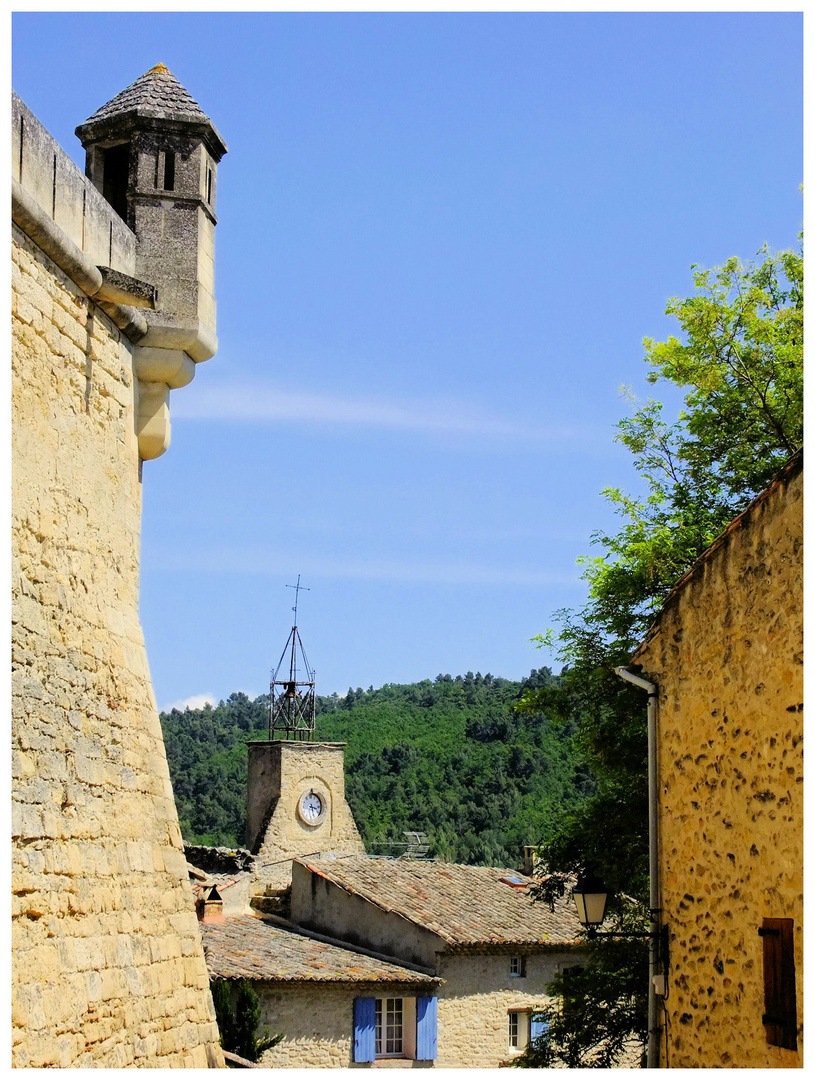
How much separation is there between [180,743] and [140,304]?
64729mm

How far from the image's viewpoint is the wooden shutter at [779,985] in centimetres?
688

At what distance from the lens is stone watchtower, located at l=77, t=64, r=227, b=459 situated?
7875 millimetres

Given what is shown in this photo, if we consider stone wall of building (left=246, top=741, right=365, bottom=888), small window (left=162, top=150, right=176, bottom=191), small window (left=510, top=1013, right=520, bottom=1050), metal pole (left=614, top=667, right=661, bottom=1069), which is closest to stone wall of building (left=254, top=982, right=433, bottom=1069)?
small window (left=510, top=1013, right=520, bottom=1050)

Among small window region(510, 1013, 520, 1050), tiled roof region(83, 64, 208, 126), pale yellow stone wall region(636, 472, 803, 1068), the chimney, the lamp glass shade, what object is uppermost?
tiled roof region(83, 64, 208, 126)

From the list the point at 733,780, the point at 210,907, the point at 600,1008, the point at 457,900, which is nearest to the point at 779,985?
the point at 733,780

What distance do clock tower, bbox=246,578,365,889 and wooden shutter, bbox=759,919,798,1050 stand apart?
2975cm

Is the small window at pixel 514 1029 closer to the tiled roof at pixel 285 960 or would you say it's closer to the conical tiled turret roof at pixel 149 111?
the tiled roof at pixel 285 960

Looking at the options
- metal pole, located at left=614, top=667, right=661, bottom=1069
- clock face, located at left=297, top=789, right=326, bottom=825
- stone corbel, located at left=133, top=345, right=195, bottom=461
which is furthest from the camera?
clock face, located at left=297, top=789, right=326, bottom=825

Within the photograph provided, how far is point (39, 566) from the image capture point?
20.5ft

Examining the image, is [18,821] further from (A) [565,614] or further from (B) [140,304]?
(A) [565,614]

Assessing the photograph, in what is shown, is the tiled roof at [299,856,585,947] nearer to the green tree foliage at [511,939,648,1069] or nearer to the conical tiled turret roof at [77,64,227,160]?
the green tree foliage at [511,939,648,1069]

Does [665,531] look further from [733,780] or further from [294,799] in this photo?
[294,799]

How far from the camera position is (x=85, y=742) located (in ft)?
21.4

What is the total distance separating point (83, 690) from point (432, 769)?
2007 inches
